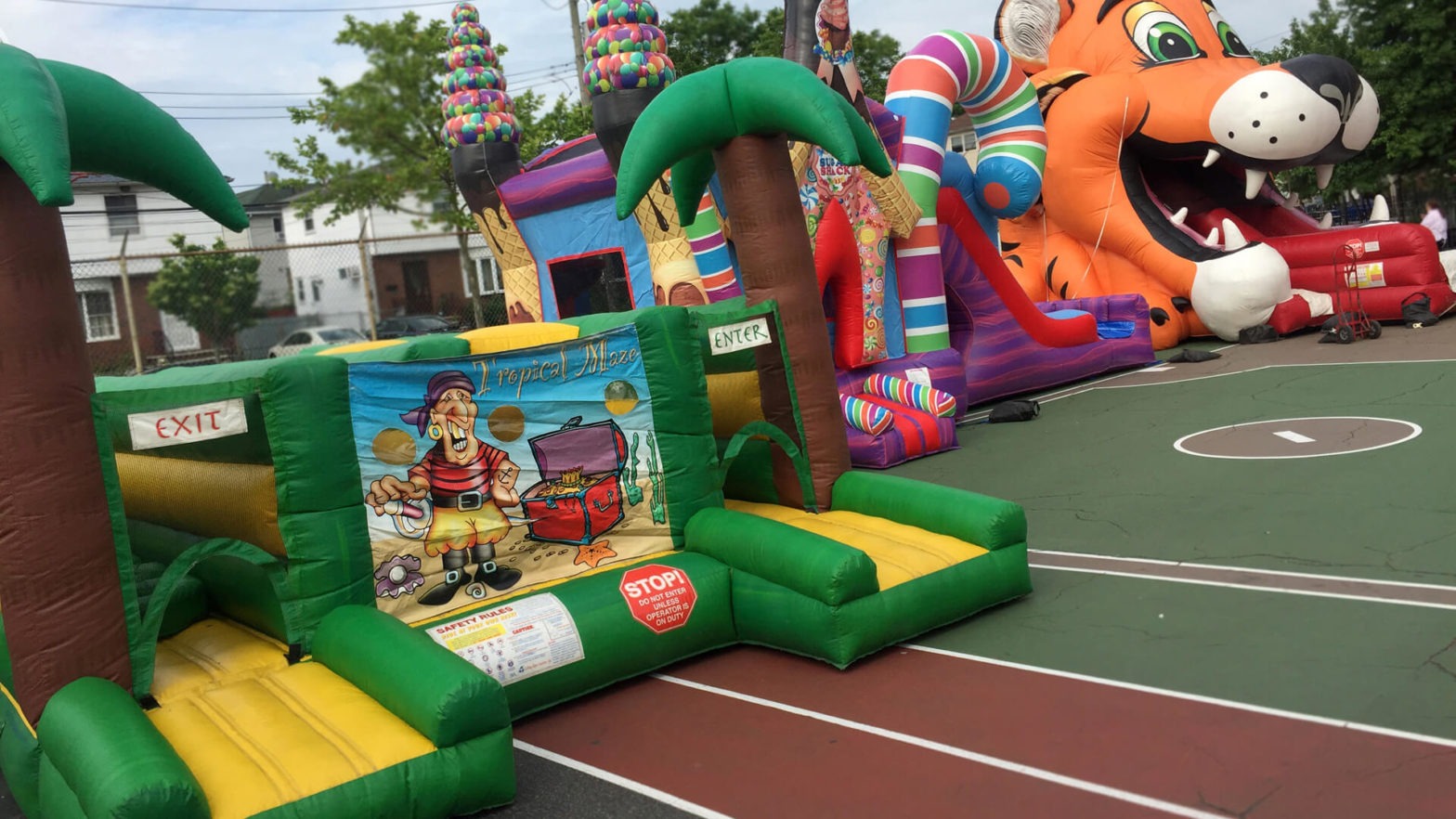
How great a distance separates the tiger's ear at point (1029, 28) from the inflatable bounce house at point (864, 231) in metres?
4.02

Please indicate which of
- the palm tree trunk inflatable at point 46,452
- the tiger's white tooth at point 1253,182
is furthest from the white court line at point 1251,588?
the tiger's white tooth at point 1253,182

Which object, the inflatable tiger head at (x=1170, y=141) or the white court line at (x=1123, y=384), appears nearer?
the white court line at (x=1123, y=384)

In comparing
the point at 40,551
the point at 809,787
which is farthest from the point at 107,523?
the point at 809,787

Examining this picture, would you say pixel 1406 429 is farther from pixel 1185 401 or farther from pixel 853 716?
pixel 853 716

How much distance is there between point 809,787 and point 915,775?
407 millimetres

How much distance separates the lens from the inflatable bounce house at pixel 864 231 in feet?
A: 34.2

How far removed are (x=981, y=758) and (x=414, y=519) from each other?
291 centimetres

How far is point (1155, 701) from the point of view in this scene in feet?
14.7

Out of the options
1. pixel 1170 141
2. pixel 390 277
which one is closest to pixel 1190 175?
pixel 1170 141

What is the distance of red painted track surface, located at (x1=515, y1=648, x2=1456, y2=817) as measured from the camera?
3709 mm

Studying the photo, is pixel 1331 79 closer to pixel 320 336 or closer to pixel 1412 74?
pixel 1412 74

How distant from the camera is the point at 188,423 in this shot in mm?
4574

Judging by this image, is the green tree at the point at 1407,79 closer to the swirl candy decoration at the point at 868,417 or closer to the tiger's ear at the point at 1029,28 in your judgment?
the tiger's ear at the point at 1029,28

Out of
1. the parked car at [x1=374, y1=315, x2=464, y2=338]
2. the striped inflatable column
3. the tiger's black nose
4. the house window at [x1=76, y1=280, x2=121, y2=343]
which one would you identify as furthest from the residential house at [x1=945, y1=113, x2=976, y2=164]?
the striped inflatable column
